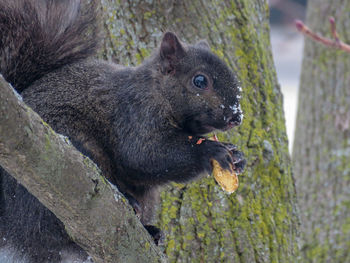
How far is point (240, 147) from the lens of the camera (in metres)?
A: 2.59

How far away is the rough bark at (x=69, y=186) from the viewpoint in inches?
56.1

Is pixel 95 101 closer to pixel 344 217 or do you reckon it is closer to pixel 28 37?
pixel 28 37

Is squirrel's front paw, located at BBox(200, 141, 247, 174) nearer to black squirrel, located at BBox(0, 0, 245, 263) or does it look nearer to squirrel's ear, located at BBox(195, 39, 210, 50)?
black squirrel, located at BBox(0, 0, 245, 263)

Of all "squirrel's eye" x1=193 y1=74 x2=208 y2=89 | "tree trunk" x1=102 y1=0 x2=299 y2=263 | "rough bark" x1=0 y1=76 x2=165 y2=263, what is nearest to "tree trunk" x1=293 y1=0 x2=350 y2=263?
"tree trunk" x1=102 y1=0 x2=299 y2=263

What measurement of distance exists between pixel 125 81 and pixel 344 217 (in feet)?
6.26

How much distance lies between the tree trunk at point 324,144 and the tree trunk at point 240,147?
3.38 feet

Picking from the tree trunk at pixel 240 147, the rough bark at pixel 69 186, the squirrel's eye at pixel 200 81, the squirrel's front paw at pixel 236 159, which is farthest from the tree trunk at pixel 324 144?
the rough bark at pixel 69 186

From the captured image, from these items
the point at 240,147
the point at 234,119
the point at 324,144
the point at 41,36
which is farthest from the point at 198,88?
the point at 324,144

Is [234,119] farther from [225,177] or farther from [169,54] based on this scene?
[169,54]

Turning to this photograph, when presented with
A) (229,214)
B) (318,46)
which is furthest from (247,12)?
(318,46)

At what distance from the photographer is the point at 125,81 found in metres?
2.38

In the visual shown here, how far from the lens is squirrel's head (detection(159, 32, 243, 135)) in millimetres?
2195

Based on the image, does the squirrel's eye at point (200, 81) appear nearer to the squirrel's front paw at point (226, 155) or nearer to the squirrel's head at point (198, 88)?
the squirrel's head at point (198, 88)

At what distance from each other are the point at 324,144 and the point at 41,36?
88.3 inches
